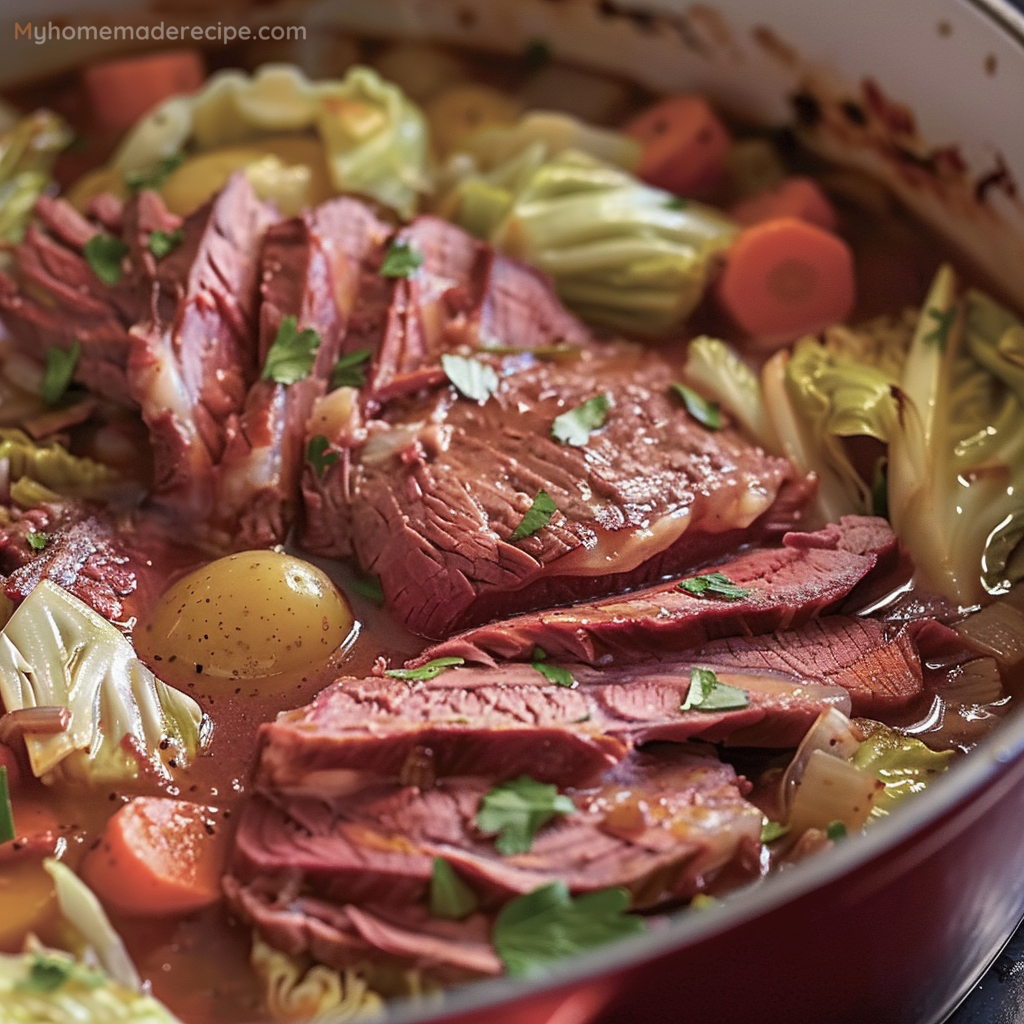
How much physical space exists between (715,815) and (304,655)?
3.49ft

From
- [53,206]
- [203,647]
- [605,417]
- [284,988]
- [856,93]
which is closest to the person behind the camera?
[284,988]

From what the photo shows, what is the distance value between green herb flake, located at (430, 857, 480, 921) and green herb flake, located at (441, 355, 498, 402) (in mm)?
1366

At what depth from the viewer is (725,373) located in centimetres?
355

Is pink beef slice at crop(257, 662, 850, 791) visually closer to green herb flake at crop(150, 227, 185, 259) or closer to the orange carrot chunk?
green herb flake at crop(150, 227, 185, 259)

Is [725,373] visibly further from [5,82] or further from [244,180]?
A: [5,82]

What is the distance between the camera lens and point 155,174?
4.28 m

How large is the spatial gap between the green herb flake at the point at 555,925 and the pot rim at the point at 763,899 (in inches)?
11.1

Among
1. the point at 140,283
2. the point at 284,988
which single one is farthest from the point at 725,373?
the point at 284,988

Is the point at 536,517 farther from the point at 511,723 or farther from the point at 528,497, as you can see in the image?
the point at 511,723

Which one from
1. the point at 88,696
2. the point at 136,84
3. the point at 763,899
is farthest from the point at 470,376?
the point at 136,84

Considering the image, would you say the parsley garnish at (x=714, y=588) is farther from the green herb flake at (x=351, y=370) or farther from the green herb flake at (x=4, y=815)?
the green herb flake at (x=4, y=815)

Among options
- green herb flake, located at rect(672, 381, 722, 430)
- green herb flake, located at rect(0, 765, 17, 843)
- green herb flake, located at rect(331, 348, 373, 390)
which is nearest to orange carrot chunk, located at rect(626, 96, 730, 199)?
green herb flake, located at rect(672, 381, 722, 430)

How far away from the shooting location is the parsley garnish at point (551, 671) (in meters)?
2.71

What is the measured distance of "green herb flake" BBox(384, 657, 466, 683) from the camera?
2709 millimetres
